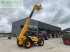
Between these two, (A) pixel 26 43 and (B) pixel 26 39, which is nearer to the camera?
(A) pixel 26 43

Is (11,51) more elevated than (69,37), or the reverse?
(69,37)

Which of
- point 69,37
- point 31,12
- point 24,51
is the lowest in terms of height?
point 24,51

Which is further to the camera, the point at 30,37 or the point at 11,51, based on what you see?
the point at 30,37

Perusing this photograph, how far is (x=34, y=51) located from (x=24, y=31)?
3.43 m

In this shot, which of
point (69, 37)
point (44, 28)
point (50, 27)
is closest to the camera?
point (69, 37)

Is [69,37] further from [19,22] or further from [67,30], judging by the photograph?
[19,22]

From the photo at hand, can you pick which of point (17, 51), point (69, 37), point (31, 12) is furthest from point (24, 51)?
point (69, 37)

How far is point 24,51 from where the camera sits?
14180mm

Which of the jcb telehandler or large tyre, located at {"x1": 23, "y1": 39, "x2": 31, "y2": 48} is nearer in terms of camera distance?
large tyre, located at {"x1": 23, "y1": 39, "x2": 31, "y2": 48}

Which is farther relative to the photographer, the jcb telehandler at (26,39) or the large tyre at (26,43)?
the jcb telehandler at (26,39)

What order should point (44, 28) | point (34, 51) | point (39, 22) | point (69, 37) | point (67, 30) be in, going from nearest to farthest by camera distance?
point (34, 51) < point (69, 37) < point (67, 30) < point (39, 22) < point (44, 28)

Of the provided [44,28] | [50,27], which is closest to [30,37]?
[44,28]

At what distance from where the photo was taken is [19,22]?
48.2 m

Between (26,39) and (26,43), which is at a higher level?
(26,39)
